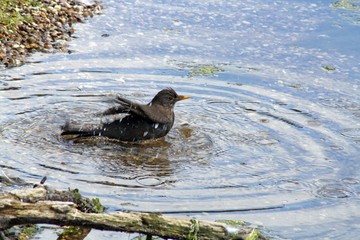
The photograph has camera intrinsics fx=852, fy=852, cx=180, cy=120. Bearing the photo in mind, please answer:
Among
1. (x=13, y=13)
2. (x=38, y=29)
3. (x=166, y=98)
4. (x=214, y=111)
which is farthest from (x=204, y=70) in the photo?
(x=13, y=13)

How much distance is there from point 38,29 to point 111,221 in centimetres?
772

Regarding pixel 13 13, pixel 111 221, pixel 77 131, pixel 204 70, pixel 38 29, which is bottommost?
pixel 77 131

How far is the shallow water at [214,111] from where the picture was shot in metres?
8.10

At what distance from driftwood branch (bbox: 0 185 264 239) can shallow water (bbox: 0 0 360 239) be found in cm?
101

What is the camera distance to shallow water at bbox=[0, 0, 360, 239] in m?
8.10

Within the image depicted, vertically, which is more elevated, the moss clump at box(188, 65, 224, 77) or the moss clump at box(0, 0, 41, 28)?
the moss clump at box(0, 0, 41, 28)

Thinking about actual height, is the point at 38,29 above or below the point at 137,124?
above

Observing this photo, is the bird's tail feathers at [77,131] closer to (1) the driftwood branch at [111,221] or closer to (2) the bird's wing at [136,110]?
(2) the bird's wing at [136,110]

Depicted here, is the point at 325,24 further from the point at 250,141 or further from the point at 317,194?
the point at 317,194

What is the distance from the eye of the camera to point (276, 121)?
1060cm

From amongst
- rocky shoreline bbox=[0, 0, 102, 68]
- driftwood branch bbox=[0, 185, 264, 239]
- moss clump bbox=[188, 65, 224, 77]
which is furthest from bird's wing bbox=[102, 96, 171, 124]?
driftwood branch bbox=[0, 185, 264, 239]

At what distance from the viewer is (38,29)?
516 inches

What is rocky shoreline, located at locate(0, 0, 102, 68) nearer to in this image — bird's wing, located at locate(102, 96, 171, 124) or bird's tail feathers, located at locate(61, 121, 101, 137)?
bird's tail feathers, located at locate(61, 121, 101, 137)

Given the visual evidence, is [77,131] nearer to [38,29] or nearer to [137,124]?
[137,124]
